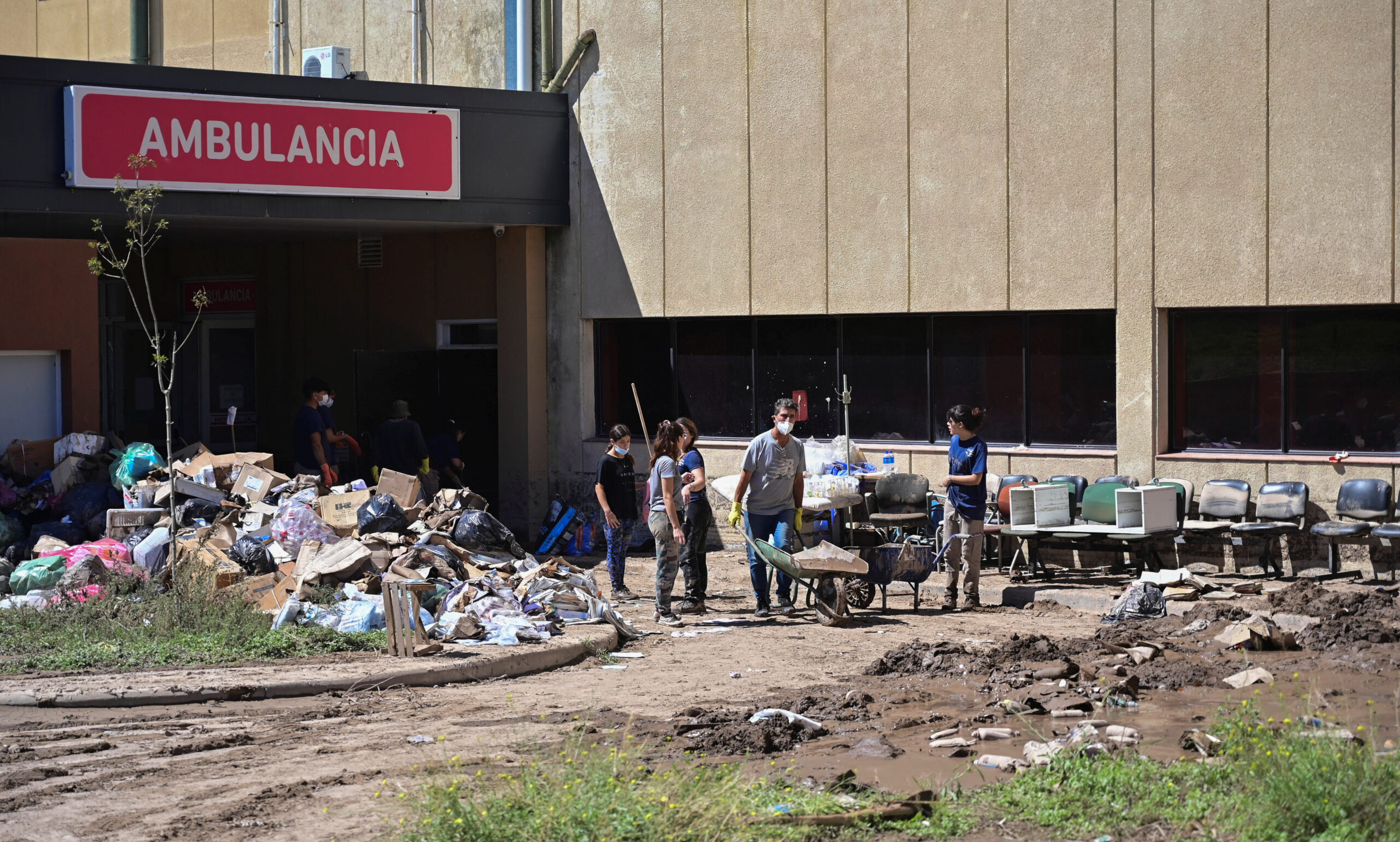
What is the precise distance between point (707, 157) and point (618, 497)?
616cm

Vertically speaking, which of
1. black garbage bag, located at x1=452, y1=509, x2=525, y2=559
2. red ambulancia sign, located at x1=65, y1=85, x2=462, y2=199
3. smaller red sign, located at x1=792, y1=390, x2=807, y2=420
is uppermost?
red ambulancia sign, located at x1=65, y1=85, x2=462, y2=199

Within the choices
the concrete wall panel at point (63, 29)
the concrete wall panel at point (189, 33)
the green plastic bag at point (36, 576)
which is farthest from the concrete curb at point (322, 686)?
the concrete wall panel at point (63, 29)

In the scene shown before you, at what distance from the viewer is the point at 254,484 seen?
51.8ft

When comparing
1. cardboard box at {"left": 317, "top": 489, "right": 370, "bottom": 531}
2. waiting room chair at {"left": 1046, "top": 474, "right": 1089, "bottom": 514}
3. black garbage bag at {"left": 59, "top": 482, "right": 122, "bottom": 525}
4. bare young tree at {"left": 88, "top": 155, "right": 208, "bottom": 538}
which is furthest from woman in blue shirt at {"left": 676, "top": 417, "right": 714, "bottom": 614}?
black garbage bag at {"left": 59, "top": 482, "right": 122, "bottom": 525}

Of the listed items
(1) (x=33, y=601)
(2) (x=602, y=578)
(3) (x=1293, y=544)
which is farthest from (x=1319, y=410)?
(1) (x=33, y=601)

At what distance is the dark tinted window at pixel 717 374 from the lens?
18688mm

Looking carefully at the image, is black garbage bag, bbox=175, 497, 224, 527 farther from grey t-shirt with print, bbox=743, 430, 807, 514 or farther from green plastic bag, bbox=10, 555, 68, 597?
grey t-shirt with print, bbox=743, 430, 807, 514

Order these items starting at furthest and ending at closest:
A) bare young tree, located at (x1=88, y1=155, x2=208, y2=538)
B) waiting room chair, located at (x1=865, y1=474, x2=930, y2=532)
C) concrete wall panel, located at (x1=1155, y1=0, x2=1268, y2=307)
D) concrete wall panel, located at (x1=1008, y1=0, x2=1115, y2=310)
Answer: waiting room chair, located at (x1=865, y1=474, x2=930, y2=532)
concrete wall panel, located at (x1=1008, y1=0, x2=1115, y2=310)
concrete wall panel, located at (x1=1155, y1=0, x2=1268, y2=307)
bare young tree, located at (x1=88, y1=155, x2=208, y2=538)

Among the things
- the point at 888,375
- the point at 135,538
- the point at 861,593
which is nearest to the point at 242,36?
the point at 135,538

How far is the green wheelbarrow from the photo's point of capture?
1282cm

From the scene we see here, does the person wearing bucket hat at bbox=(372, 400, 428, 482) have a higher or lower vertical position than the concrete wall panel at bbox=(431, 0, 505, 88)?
lower

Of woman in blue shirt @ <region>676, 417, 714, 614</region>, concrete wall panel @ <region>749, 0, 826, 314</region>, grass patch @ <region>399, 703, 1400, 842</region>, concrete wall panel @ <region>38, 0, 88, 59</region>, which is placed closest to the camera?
grass patch @ <region>399, 703, 1400, 842</region>

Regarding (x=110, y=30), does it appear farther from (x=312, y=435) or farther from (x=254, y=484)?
(x=254, y=484)

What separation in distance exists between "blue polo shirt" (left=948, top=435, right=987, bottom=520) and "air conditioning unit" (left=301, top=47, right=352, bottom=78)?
11278 mm
